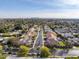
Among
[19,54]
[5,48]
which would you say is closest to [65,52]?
[19,54]

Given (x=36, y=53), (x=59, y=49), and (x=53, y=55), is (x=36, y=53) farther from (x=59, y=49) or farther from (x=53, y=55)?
(x=59, y=49)

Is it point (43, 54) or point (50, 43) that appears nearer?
point (43, 54)

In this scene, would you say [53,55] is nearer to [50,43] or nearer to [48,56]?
[48,56]

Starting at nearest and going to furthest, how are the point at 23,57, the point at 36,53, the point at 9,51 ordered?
the point at 23,57
the point at 36,53
the point at 9,51

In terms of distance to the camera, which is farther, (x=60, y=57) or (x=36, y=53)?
(x=36, y=53)

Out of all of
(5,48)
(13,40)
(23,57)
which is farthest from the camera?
(13,40)

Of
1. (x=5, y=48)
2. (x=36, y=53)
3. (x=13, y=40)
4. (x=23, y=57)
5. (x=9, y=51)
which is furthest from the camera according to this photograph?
(x=13, y=40)

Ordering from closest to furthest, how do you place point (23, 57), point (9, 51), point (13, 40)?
point (23, 57) → point (9, 51) → point (13, 40)

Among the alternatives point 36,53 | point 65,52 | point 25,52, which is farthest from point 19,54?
point 65,52

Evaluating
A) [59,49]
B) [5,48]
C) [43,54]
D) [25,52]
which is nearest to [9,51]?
[5,48]
